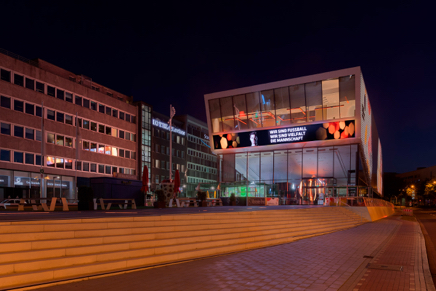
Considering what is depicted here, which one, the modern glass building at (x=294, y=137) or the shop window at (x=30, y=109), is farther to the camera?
the shop window at (x=30, y=109)

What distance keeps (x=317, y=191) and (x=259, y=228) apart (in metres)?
25.6

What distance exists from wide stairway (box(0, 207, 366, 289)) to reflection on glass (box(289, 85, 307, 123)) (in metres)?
24.5

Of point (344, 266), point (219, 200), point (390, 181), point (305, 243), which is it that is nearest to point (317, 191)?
point (219, 200)

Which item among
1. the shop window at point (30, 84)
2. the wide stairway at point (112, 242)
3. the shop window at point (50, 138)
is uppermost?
the shop window at point (30, 84)

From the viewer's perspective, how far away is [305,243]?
1435cm

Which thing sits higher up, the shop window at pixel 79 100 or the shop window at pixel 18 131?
the shop window at pixel 79 100

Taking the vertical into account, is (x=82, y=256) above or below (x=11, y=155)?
below

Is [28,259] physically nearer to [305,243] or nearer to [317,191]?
[305,243]

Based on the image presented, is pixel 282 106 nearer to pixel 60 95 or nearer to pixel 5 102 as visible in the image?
pixel 60 95

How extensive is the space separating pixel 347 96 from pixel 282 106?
6.30 metres

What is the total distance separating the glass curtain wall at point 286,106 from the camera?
36281 millimetres

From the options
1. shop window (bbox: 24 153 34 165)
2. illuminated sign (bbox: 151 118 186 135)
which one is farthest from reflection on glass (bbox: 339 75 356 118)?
illuminated sign (bbox: 151 118 186 135)

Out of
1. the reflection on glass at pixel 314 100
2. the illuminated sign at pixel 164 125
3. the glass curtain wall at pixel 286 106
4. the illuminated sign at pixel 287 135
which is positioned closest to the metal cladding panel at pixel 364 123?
the glass curtain wall at pixel 286 106

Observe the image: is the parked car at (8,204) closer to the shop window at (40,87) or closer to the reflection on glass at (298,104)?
the shop window at (40,87)
